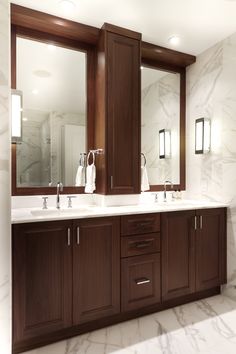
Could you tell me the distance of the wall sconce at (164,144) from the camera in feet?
10.3

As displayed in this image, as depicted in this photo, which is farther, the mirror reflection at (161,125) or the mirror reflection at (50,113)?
the mirror reflection at (161,125)

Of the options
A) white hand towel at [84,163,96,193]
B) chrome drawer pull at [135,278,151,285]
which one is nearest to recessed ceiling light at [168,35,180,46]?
white hand towel at [84,163,96,193]

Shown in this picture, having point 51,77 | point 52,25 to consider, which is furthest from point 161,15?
point 51,77

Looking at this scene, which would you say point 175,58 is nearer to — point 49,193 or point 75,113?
point 75,113

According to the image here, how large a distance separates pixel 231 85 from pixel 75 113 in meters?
1.61

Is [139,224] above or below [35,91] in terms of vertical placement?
below

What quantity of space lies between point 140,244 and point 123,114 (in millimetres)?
1219

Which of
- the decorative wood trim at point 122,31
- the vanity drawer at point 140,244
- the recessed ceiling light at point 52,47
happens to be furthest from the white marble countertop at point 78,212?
the decorative wood trim at point 122,31

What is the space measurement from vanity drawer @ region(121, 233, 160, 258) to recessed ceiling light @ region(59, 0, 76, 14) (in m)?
1.97

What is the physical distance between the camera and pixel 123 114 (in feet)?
8.25

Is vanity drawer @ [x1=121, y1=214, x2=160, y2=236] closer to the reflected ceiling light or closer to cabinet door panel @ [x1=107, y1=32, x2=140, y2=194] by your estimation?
cabinet door panel @ [x1=107, y1=32, x2=140, y2=194]

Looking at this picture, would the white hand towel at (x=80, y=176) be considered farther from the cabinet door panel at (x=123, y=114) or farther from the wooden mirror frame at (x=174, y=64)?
the wooden mirror frame at (x=174, y=64)

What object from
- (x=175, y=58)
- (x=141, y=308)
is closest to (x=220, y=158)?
(x=175, y=58)

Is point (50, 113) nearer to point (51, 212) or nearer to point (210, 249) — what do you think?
point (51, 212)
